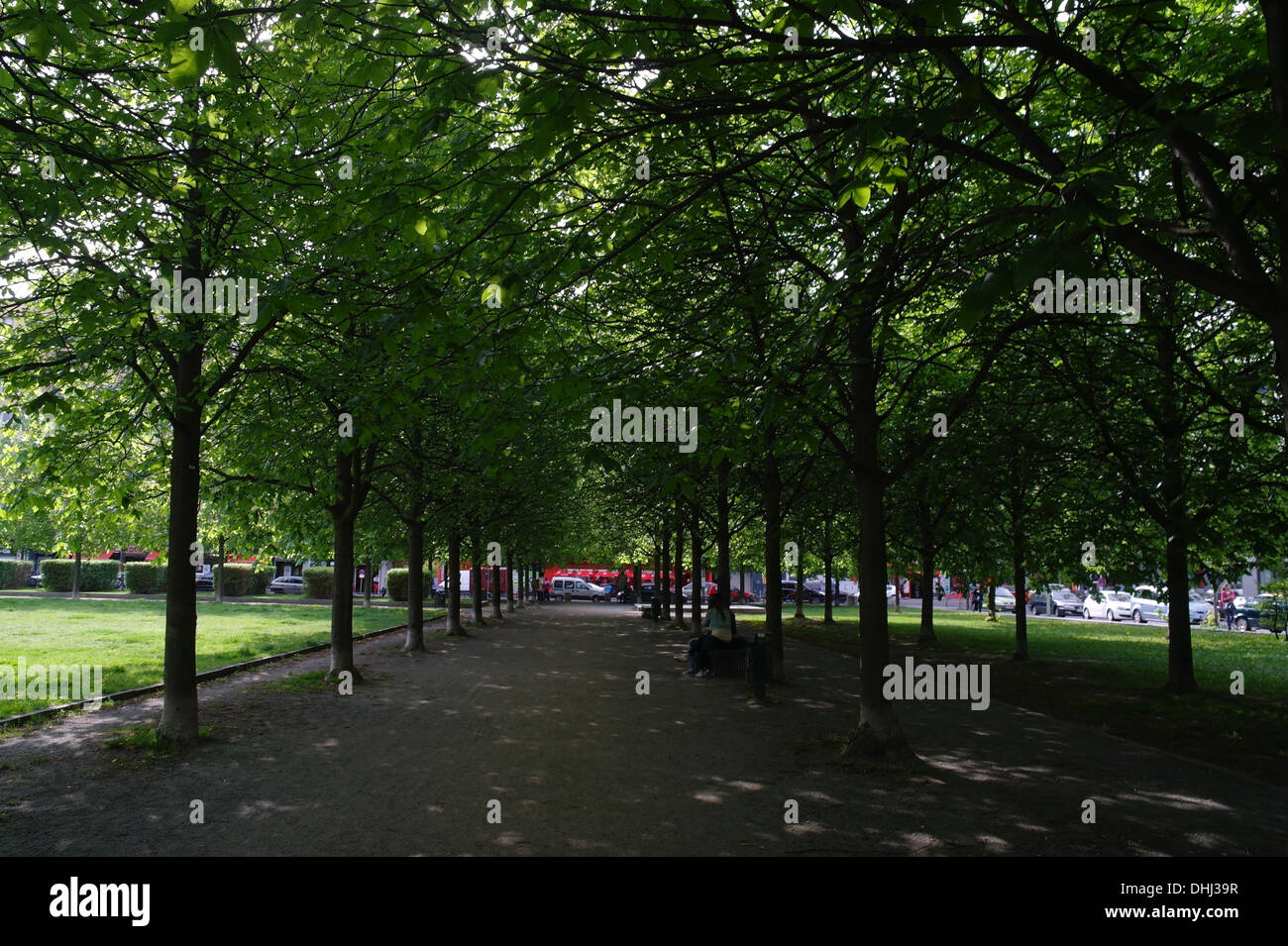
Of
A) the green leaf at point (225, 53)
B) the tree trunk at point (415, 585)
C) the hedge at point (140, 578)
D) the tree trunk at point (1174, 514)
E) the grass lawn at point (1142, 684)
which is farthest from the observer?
the hedge at point (140, 578)

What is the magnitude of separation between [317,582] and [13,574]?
14.9 metres

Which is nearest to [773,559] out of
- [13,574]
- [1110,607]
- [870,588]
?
[870,588]

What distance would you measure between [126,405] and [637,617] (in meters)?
30.8

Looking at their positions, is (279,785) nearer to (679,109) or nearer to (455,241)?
(455,241)

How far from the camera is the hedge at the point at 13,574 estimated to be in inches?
1683

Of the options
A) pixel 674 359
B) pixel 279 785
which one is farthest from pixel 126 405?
pixel 674 359

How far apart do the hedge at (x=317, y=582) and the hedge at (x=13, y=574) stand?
13972 mm

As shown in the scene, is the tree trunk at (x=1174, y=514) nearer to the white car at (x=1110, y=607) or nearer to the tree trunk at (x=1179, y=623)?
the tree trunk at (x=1179, y=623)

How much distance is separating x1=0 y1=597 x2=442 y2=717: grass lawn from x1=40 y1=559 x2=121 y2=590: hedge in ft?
24.9

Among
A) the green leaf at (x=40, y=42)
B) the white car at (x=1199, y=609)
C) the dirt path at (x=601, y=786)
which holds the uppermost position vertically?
the green leaf at (x=40, y=42)

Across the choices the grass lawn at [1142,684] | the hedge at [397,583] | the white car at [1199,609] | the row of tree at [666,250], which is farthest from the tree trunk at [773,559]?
the white car at [1199,609]

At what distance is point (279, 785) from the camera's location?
26.0 feet

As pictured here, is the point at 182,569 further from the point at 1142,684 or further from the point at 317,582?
the point at 317,582

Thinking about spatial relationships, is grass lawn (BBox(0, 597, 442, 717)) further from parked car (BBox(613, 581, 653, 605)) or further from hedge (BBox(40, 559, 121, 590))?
parked car (BBox(613, 581, 653, 605))
